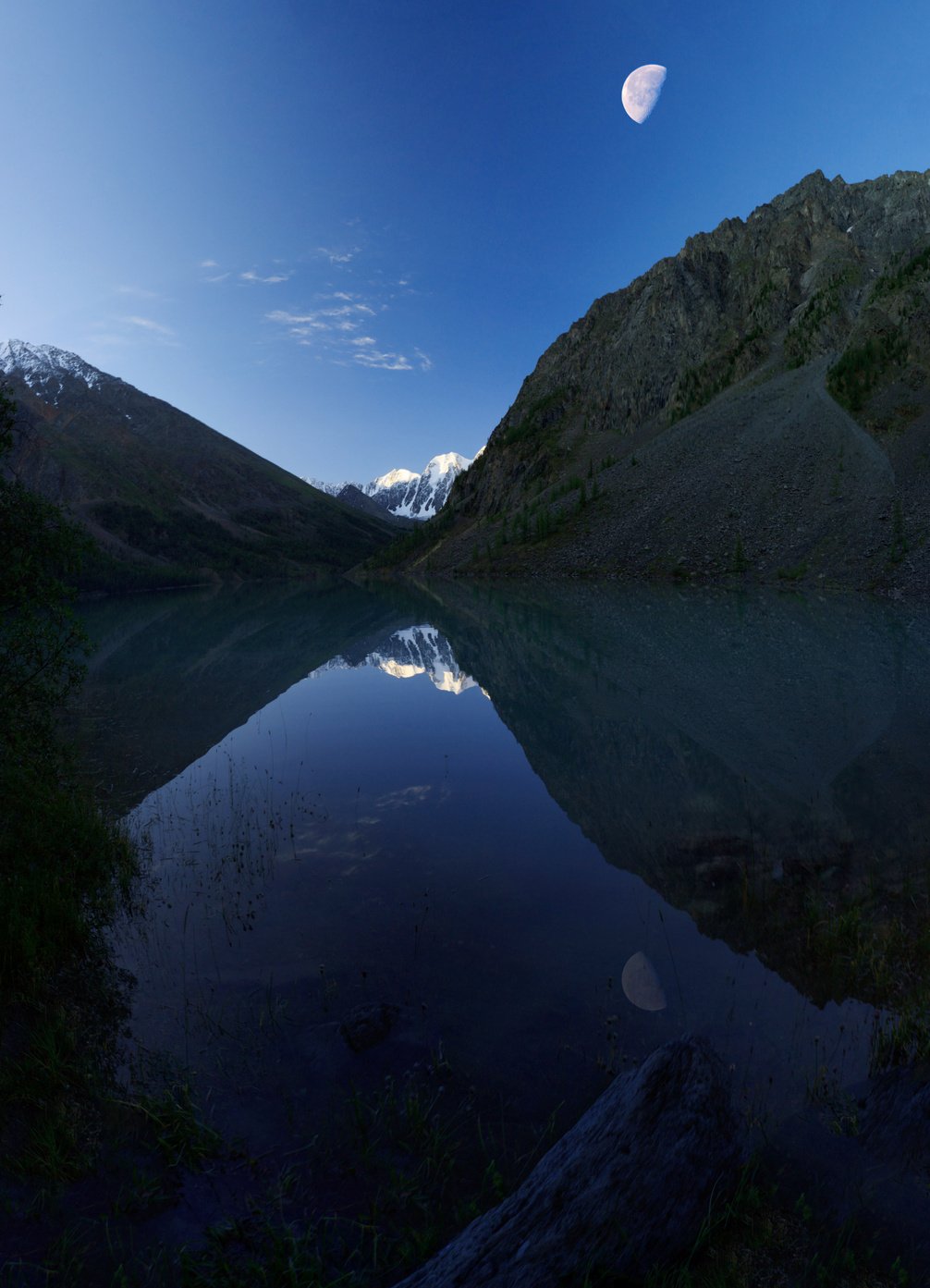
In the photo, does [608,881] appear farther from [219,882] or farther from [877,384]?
[877,384]

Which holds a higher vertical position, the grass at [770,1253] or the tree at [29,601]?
the tree at [29,601]

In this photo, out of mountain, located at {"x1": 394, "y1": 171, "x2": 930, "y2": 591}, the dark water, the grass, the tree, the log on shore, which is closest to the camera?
the log on shore

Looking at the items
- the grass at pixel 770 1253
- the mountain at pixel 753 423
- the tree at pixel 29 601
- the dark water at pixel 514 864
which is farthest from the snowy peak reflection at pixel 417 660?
the mountain at pixel 753 423

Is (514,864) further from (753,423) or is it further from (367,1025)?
(753,423)

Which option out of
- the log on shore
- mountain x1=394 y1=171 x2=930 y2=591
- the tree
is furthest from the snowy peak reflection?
mountain x1=394 y1=171 x2=930 y2=591

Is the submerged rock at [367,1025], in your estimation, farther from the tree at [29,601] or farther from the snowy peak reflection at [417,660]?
the snowy peak reflection at [417,660]

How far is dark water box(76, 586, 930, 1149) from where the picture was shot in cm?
816

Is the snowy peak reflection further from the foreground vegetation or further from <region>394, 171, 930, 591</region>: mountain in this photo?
<region>394, 171, 930, 591</region>: mountain

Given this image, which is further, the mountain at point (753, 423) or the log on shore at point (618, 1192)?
the mountain at point (753, 423)

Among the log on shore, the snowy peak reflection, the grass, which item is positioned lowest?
the grass

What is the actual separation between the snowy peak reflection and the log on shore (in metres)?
28.2

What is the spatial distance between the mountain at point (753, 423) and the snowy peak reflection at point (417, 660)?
5589cm

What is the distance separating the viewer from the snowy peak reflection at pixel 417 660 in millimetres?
37047

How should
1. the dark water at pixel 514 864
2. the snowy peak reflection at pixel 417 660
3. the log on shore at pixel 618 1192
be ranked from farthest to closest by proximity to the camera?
the snowy peak reflection at pixel 417 660
the dark water at pixel 514 864
the log on shore at pixel 618 1192
